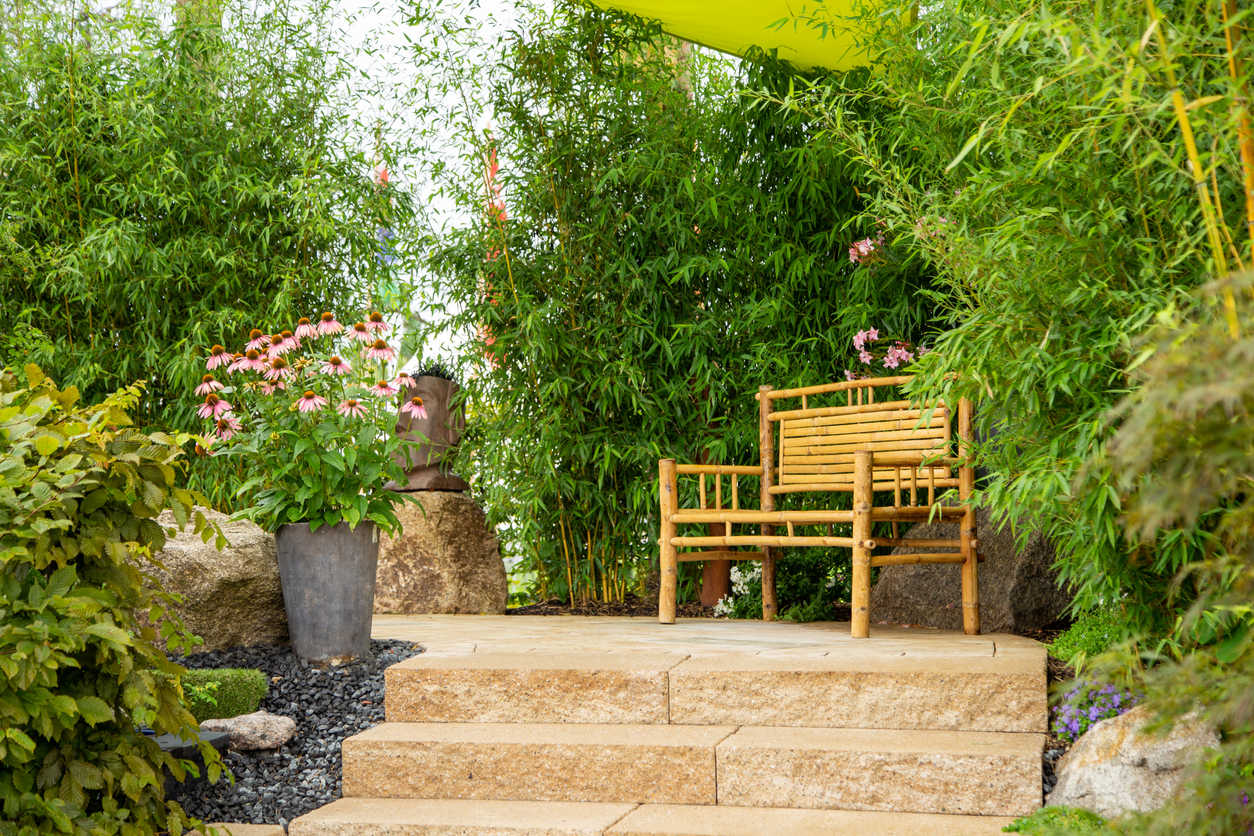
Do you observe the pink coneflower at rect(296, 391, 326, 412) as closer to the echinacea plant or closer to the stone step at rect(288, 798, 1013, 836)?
the echinacea plant

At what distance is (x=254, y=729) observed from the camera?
253cm

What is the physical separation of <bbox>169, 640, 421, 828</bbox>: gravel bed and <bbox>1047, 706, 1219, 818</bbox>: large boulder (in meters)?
1.67

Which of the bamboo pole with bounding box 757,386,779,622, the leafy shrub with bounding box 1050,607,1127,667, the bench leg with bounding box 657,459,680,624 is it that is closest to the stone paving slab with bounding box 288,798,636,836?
the leafy shrub with bounding box 1050,607,1127,667

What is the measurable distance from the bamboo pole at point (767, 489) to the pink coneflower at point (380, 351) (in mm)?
1520

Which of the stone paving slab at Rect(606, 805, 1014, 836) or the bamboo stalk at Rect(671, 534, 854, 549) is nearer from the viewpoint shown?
the stone paving slab at Rect(606, 805, 1014, 836)

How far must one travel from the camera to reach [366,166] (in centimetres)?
463

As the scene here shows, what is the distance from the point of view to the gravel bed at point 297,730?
232 cm

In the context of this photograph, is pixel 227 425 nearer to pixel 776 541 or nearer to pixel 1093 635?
pixel 776 541

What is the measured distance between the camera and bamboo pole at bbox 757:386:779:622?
12.7 ft

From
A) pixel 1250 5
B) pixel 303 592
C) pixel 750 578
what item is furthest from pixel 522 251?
pixel 1250 5

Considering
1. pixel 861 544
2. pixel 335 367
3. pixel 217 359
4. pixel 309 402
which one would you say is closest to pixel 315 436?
pixel 309 402

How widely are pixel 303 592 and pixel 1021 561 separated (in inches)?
96.1

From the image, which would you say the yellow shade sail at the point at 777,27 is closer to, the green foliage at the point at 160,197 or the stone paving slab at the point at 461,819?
the green foliage at the point at 160,197

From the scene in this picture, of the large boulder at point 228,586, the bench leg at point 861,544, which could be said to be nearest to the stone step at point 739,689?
the bench leg at point 861,544
